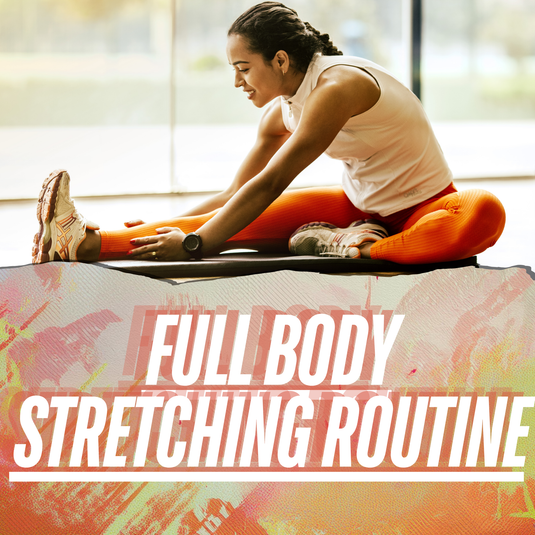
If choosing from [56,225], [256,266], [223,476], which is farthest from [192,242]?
[223,476]

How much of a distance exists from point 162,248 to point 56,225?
8.2 inches

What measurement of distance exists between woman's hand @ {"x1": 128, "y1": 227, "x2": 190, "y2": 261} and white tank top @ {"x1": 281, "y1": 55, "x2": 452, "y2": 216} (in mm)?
382

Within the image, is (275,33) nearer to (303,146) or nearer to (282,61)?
(282,61)

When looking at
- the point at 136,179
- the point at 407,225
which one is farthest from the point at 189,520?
the point at 136,179

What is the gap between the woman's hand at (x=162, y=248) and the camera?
129 centimetres

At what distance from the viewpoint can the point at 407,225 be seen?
1.35 meters

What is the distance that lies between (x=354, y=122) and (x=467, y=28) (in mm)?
4096

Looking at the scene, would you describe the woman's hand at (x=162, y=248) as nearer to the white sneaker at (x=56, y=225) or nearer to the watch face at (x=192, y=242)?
the watch face at (x=192, y=242)

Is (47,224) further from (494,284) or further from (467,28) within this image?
(467,28)

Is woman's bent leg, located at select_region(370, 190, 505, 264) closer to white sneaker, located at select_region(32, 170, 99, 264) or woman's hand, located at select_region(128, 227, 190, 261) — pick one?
woman's hand, located at select_region(128, 227, 190, 261)

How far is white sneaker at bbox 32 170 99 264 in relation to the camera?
1206 mm

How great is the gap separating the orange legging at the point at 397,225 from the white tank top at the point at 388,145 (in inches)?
1.4

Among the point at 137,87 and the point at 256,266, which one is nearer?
the point at 256,266

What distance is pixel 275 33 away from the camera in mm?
1277
